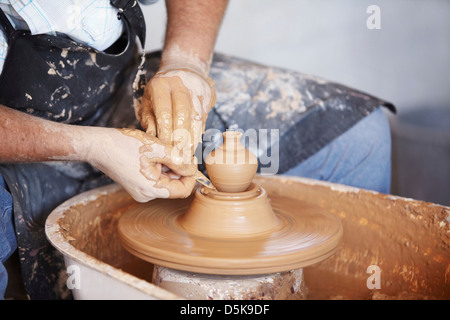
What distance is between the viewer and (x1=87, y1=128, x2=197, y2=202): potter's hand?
1207 mm

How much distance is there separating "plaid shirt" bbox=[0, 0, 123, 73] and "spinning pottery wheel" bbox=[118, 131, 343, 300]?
1.91ft

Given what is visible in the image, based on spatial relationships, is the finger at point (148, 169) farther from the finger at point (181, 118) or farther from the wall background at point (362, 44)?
the wall background at point (362, 44)

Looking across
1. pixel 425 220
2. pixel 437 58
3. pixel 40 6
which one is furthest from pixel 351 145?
pixel 437 58

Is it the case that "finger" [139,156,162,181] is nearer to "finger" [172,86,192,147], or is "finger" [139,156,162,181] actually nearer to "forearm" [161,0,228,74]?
"finger" [172,86,192,147]

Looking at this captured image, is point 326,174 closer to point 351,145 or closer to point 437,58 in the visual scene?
point 351,145

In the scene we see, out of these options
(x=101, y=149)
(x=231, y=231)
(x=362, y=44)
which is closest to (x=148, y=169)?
(x=101, y=149)

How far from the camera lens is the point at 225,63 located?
1981 mm

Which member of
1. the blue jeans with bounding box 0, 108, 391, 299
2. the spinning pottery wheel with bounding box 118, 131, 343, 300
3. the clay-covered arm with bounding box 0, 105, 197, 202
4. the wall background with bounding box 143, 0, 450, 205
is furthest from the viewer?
the wall background with bounding box 143, 0, 450, 205

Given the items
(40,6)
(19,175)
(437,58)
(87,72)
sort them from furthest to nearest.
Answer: (437,58) < (87,72) < (19,175) < (40,6)

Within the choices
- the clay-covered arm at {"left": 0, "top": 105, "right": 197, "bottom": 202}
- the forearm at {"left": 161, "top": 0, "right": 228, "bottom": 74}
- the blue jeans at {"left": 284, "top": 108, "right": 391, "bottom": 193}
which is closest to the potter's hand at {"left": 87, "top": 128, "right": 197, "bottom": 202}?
the clay-covered arm at {"left": 0, "top": 105, "right": 197, "bottom": 202}

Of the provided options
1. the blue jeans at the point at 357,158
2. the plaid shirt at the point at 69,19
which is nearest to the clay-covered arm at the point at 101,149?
the plaid shirt at the point at 69,19

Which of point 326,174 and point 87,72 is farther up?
point 87,72

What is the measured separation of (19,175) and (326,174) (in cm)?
114

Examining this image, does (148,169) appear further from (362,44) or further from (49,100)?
(362,44)
